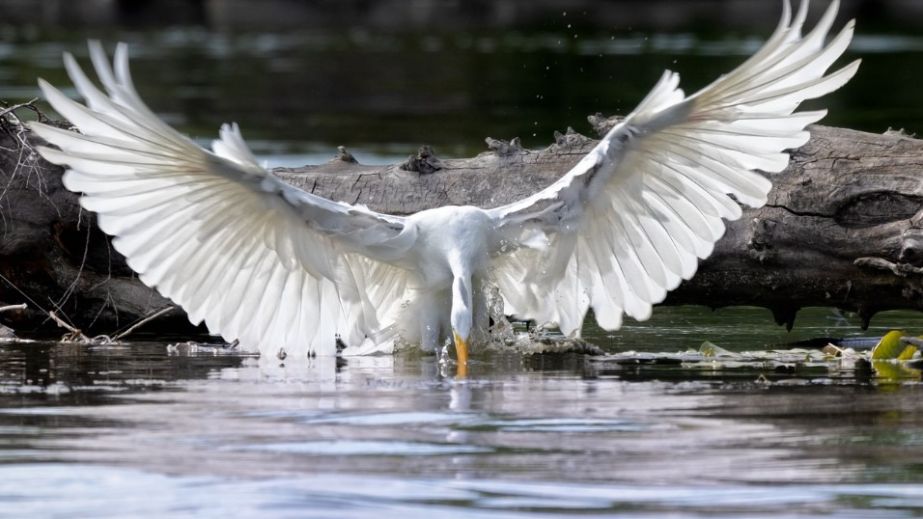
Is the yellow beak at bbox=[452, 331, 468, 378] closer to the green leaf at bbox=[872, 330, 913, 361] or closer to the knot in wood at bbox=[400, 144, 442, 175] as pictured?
the knot in wood at bbox=[400, 144, 442, 175]

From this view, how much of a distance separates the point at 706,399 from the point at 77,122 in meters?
3.29

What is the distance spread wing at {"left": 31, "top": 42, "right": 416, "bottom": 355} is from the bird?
10 mm

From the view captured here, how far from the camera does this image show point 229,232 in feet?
31.2

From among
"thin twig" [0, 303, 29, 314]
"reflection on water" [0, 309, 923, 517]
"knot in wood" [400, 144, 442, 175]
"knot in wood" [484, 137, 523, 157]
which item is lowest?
"reflection on water" [0, 309, 923, 517]

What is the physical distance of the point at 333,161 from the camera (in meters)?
11.4

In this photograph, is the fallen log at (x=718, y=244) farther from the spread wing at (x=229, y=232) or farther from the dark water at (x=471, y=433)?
the spread wing at (x=229, y=232)

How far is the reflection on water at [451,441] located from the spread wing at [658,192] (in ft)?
2.02

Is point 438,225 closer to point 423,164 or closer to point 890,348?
point 423,164

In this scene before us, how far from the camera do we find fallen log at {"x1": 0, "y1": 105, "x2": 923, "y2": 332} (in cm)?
1012

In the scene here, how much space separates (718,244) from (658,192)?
2.89 feet

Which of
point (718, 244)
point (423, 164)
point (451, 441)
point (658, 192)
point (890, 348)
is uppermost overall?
point (423, 164)

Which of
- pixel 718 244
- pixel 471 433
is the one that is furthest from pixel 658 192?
pixel 471 433

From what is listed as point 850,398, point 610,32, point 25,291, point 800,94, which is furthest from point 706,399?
point 610,32

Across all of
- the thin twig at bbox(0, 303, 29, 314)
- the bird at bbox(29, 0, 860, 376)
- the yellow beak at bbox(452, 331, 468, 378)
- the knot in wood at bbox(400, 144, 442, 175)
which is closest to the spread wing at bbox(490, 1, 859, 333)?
the bird at bbox(29, 0, 860, 376)
